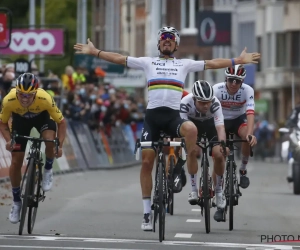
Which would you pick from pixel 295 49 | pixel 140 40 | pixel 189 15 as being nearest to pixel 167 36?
pixel 295 49

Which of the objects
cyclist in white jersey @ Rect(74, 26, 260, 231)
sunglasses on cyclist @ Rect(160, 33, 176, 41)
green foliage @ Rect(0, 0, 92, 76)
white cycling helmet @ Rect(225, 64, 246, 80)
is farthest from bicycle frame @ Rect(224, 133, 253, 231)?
green foliage @ Rect(0, 0, 92, 76)

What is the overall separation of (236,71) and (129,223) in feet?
7.24

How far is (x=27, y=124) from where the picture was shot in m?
15.4

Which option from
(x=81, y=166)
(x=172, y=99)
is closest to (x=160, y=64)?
(x=172, y=99)

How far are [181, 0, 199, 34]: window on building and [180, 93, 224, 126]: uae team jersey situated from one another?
2622 inches

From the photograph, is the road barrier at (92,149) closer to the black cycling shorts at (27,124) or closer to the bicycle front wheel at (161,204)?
the black cycling shorts at (27,124)

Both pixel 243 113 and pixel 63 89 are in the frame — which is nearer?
pixel 243 113

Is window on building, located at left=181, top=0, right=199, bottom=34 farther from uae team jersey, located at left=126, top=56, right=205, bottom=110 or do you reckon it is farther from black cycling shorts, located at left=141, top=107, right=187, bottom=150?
black cycling shorts, located at left=141, top=107, right=187, bottom=150

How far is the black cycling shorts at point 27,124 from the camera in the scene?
15.3m

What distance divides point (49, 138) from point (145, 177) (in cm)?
134

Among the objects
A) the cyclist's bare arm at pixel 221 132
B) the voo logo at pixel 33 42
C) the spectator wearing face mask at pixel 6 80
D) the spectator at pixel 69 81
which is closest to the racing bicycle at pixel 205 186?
the cyclist's bare arm at pixel 221 132

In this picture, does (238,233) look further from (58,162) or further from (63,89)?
(63,89)

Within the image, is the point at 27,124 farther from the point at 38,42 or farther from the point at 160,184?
the point at 38,42

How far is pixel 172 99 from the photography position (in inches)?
586
